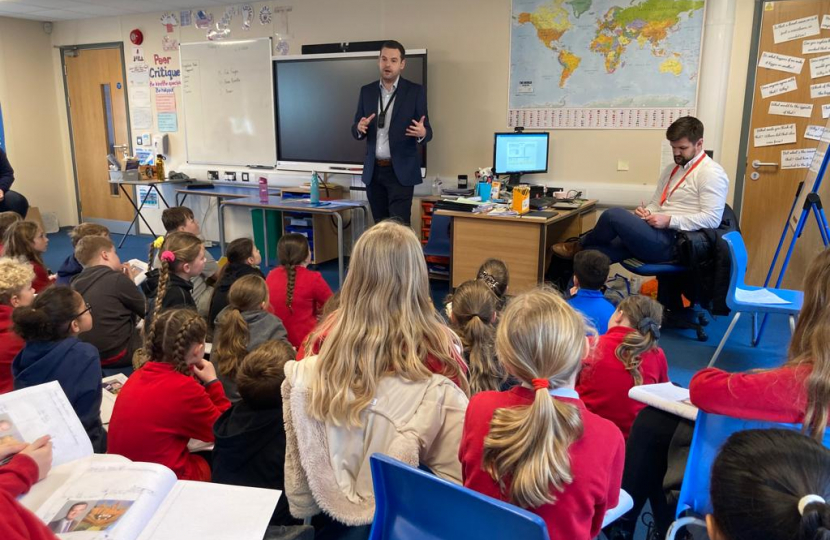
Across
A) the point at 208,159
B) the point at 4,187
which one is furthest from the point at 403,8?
the point at 4,187

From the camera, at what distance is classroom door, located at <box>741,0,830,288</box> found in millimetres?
4027

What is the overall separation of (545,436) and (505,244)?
3.00m

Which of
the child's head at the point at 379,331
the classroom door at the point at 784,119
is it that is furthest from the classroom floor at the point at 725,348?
the child's head at the point at 379,331

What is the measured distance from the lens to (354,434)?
1423 mm

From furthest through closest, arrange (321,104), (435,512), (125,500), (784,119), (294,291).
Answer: (321,104), (784,119), (294,291), (125,500), (435,512)

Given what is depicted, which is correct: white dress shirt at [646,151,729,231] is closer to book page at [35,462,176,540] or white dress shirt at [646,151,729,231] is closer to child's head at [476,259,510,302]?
child's head at [476,259,510,302]

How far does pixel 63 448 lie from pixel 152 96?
20.1 feet

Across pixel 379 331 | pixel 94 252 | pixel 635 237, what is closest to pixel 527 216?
pixel 635 237

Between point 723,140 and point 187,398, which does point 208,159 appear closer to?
point 723,140

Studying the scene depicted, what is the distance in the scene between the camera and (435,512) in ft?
3.50

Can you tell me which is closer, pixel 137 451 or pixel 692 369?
pixel 137 451

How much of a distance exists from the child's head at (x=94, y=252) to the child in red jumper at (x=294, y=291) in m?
0.80

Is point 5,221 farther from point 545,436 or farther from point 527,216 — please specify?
point 545,436

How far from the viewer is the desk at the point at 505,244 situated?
389 centimetres
